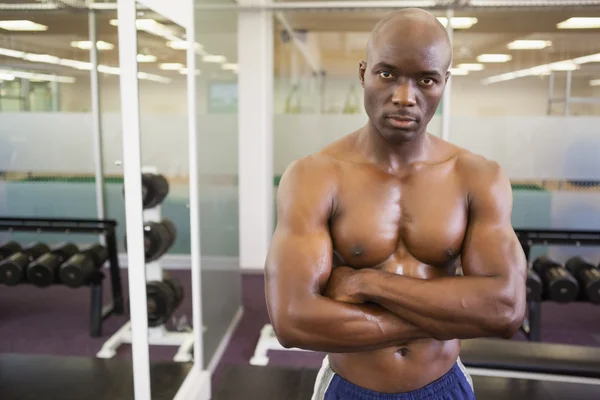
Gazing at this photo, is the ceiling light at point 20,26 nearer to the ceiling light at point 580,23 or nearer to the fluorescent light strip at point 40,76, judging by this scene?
the fluorescent light strip at point 40,76

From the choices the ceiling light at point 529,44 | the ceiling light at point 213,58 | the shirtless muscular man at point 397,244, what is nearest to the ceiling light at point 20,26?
the ceiling light at point 213,58

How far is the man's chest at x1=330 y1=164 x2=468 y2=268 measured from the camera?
1027 mm

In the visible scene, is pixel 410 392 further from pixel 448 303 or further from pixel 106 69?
pixel 106 69

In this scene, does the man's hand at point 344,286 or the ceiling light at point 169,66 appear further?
the ceiling light at point 169,66

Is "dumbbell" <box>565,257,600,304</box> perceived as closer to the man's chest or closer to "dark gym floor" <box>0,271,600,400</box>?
"dark gym floor" <box>0,271,600,400</box>

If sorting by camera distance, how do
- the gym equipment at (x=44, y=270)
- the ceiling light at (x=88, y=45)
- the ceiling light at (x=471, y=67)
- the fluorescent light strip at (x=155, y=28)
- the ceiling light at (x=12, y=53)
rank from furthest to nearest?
the ceiling light at (x=471, y=67) → the ceiling light at (x=88, y=45) → the gym equipment at (x=44, y=270) → the ceiling light at (x=12, y=53) → the fluorescent light strip at (x=155, y=28)

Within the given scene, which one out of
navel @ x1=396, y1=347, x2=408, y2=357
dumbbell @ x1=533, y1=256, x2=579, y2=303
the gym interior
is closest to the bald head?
navel @ x1=396, y1=347, x2=408, y2=357

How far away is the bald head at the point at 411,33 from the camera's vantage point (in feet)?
3.04

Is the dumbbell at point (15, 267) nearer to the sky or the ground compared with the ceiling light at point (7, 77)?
nearer to the ground

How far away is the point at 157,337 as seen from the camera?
3.18 metres

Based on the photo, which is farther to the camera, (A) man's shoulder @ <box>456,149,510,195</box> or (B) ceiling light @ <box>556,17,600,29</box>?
(B) ceiling light @ <box>556,17,600,29</box>

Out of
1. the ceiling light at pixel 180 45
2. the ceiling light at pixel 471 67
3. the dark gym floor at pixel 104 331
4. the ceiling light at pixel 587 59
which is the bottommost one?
the dark gym floor at pixel 104 331

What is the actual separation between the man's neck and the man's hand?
0.81ft

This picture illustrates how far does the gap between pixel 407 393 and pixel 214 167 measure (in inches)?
86.1
